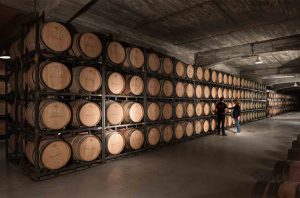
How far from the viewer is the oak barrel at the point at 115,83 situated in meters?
6.13

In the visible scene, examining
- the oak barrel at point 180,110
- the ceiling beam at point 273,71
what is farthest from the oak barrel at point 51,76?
the ceiling beam at point 273,71

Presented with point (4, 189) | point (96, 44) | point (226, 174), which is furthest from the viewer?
point (96, 44)

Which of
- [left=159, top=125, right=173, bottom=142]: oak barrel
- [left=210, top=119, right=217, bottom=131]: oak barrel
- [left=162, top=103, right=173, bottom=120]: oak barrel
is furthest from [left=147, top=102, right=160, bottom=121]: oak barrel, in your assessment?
[left=210, top=119, right=217, bottom=131]: oak barrel

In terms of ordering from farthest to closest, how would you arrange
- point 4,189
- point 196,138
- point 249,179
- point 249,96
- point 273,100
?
point 273,100 < point 249,96 < point 196,138 < point 249,179 < point 4,189

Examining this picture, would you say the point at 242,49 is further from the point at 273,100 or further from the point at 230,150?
the point at 273,100

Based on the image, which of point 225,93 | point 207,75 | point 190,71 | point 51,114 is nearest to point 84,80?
point 51,114

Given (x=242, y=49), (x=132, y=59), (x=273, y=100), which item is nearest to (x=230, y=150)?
(x=132, y=59)

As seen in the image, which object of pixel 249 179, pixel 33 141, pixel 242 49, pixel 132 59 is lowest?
pixel 249 179

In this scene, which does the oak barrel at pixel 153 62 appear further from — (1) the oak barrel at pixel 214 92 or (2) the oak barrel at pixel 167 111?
(1) the oak barrel at pixel 214 92

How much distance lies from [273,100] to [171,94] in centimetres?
2169

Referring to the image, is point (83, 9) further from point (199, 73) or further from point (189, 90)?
point (199, 73)

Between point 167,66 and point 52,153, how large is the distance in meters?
5.04

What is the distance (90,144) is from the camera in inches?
216

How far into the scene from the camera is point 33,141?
4.90 metres
